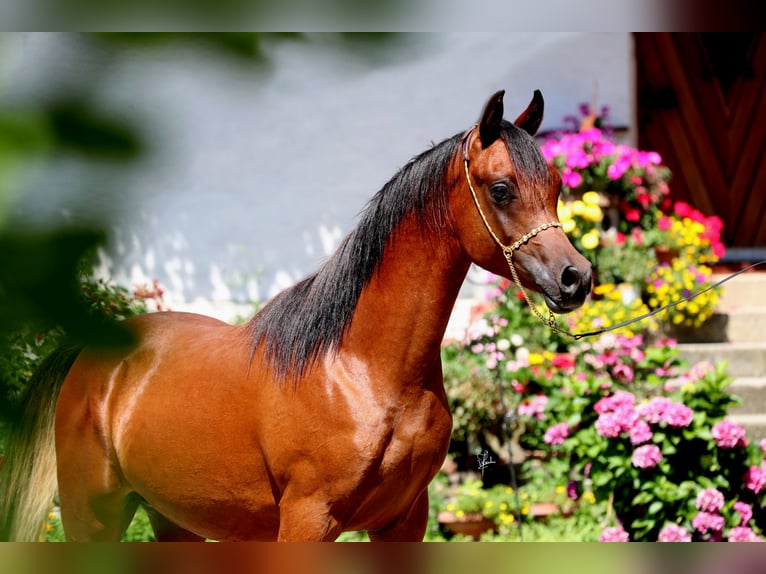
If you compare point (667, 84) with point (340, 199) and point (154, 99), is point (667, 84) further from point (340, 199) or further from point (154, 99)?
point (154, 99)

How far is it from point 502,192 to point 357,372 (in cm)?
54

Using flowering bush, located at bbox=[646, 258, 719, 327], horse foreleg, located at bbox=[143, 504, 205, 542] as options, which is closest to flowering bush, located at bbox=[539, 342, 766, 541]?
flowering bush, located at bbox=[646, 258, 719, 327]

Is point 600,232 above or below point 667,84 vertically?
below

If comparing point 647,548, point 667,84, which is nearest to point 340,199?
point 667,84

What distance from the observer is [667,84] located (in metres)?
6.31

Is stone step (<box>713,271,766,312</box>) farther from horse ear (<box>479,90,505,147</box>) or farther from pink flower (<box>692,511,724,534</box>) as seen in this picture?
horse ear (<box>479,90,505,147</box>)

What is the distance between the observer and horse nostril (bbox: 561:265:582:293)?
185 centimetres

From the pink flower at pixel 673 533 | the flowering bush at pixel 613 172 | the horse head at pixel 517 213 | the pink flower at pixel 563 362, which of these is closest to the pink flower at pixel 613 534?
the pink flower at pixel 673 533

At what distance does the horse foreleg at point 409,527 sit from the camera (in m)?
2.16

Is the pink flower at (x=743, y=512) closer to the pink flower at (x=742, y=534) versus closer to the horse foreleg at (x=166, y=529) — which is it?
the pink flower at (x=742, y=534)

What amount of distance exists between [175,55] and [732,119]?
661 cm

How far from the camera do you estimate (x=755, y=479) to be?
156 inches

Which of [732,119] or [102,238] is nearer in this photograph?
[102,238]

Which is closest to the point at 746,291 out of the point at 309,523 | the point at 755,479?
the point at 755,479
